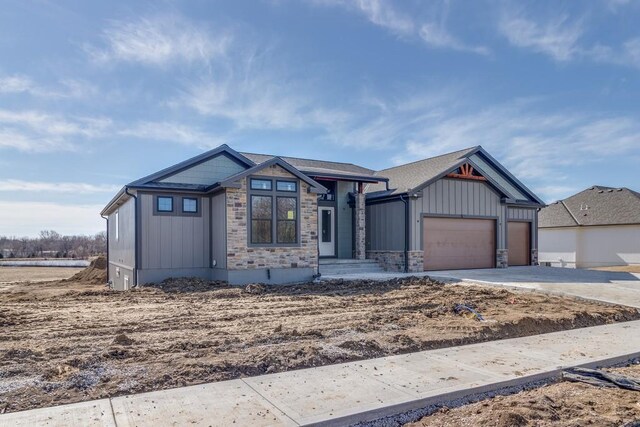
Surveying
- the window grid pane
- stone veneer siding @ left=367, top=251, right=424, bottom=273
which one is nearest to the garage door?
stone veneer siding @ left=367, top=251, right=424, bottom=273

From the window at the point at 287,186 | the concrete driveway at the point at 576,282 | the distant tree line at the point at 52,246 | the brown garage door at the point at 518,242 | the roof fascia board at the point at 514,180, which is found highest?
the roof fascia board at the point at 514,180

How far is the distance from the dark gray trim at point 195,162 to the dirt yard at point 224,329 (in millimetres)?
Answer: 3495

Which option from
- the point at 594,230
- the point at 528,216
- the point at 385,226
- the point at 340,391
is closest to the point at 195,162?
the point at 385,226

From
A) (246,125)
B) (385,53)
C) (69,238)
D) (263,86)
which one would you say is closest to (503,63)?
(385,53)

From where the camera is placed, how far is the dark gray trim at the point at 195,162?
13.4 metres

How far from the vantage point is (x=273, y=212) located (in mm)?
13680

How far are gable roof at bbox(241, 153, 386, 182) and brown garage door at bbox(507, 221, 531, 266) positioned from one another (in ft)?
22.2

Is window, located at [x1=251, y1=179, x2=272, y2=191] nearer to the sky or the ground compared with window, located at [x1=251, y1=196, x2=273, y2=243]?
nearer to the sky

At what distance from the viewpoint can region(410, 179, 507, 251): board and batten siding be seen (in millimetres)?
16578

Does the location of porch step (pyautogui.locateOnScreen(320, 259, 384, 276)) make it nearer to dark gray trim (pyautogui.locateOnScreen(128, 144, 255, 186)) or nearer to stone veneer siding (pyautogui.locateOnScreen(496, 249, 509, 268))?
dark gray trim (pyautogui.locateOnScreen(128, 144, 255, 186))

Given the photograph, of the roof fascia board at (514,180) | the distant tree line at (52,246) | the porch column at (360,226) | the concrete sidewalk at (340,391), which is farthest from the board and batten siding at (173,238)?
the distant tree line at (52,246)

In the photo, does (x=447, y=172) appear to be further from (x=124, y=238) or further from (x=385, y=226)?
(x=124, y=238)

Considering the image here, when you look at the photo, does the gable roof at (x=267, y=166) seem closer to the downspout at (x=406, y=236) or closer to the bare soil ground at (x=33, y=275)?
the downspout at (x=406, y=236)

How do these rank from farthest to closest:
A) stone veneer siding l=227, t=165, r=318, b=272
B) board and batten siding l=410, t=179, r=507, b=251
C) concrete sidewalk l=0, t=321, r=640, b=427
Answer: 1. board and batten siding l=410, t=179, r=507, b=251
2. stone veneer siding l=227, t=165, r=318, b=272
3. concrete sidewalk l=0, t=321, r=640, b=427
